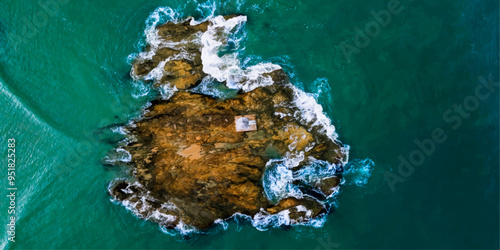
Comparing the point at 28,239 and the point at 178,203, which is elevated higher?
the point at 178,203

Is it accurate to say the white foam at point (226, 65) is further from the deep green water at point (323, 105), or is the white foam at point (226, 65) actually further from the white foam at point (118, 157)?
the white foam at point (118, 157)

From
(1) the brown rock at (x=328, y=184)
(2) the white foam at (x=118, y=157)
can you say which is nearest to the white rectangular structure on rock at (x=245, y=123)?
(1) the brown rock at (x=328, y=184)

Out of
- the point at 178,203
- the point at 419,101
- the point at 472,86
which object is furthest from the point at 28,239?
the point at 472,86

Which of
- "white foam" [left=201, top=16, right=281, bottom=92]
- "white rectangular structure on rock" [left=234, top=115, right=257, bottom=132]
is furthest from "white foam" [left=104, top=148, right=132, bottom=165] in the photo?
"white foam" [left=201, top=16, right=281, bottom=92]

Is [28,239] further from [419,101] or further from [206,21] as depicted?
[419,101]

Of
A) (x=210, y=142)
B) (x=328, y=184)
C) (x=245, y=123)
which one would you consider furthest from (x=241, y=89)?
(x=328, y=184)

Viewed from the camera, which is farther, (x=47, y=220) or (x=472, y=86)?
(x=472, y=86)
